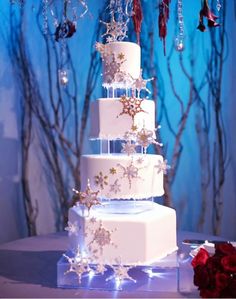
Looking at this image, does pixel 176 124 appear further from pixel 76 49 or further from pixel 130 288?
pixel 130 288

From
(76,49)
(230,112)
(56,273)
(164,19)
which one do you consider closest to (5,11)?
(76,49)

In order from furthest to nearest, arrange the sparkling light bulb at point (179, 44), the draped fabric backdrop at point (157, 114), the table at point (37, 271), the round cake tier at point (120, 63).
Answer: the draped fabric backdrop at point (157, 114), the sparkling light bulb at point (179, 44), the round cake tier at point (120, 63), the table at point (37, 271)

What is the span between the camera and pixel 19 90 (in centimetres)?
335

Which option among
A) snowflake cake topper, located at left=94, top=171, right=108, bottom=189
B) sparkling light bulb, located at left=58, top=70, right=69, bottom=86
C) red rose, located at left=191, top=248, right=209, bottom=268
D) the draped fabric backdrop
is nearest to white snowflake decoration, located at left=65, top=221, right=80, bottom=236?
snowflake cake topper, located at left=94, top=171, right=108, bottom=189

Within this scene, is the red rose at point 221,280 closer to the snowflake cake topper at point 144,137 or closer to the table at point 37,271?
the table at point 37,271

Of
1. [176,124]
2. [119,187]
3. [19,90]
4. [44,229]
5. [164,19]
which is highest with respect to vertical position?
[164,19]

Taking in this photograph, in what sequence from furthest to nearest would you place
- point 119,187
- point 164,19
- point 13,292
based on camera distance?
1. point 164,19
2. point 119,187
3. point 13,292

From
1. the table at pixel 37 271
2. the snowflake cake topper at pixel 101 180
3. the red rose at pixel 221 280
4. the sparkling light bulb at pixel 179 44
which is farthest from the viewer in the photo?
the sparkling light bulb at pixel 179 44

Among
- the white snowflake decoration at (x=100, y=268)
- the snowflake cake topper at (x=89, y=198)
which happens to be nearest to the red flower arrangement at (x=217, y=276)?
the white snowflake decoration at (x=100, y=268)

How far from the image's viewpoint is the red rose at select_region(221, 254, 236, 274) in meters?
1.58

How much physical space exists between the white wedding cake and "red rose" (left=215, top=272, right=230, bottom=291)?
0.37 m

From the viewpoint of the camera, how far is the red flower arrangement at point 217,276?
1569mm

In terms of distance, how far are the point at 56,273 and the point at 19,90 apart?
1.80 m

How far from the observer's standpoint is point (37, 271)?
2.05 meters
